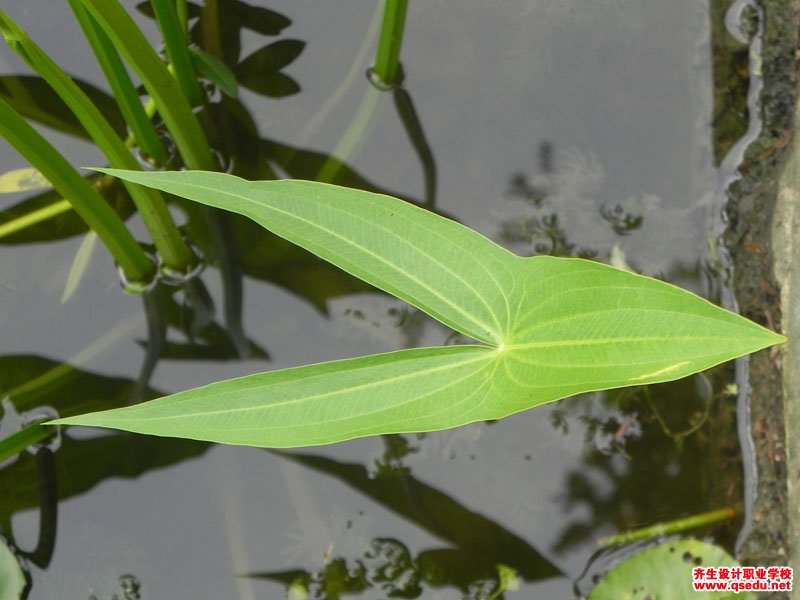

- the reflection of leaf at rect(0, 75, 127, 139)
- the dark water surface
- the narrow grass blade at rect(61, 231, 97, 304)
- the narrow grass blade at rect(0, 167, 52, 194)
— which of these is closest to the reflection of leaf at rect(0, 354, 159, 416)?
the dark water surface

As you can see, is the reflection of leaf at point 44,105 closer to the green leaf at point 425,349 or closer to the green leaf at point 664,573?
the green leaf at point 425,349

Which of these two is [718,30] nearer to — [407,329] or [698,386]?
[698,386]

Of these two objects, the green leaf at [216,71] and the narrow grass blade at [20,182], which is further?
the narrow grass blade at [20,182]

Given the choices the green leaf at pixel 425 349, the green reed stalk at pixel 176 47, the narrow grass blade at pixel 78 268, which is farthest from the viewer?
the narrow grass blade at pixel 78 268

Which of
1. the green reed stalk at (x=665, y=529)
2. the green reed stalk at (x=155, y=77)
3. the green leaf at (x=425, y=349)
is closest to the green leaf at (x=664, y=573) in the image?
the green reed stalk at (x=665, y=529)

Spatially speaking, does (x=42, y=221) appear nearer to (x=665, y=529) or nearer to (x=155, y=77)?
(x=155, y=77)

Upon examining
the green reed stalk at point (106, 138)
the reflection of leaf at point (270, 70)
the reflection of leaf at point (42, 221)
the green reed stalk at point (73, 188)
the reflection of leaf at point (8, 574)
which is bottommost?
the reflection of leaf at point (8, 574)

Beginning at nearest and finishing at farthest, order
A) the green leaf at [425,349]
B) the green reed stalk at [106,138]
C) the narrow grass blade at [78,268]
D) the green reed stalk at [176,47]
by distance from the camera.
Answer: the green leaf at [425,349], the green reed stalk at [106,138], the green reed stalk at [176,47], the narrow grass blade at [78,268]

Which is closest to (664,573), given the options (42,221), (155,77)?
(155,77)
